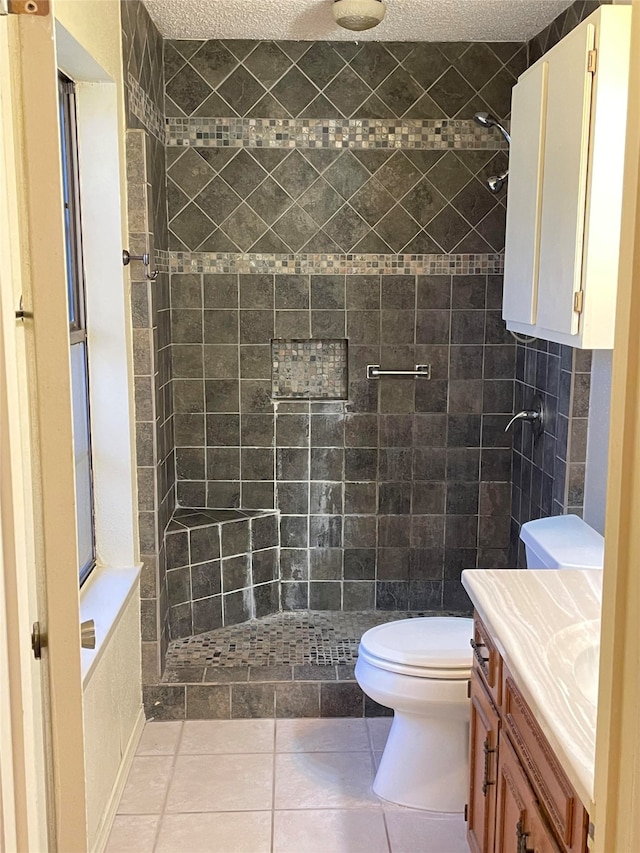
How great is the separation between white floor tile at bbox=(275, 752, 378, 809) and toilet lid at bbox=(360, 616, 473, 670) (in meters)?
0.45

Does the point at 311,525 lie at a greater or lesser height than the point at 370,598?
greater

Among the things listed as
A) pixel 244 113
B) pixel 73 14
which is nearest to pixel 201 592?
pixel 244 113

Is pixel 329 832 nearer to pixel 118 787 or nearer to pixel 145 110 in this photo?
pixel 118 787

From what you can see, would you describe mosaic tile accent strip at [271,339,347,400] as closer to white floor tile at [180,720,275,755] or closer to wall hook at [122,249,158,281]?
wall hook at [122,249,158,281]

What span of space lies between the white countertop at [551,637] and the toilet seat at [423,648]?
506 millimetres

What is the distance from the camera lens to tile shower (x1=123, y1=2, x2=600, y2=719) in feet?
11.9

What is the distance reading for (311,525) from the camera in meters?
3.92

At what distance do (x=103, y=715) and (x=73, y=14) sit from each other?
76.4 inches

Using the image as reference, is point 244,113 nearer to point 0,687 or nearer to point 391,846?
point 391,846

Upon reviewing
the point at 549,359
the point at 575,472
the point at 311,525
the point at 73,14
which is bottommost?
the point at 311,525

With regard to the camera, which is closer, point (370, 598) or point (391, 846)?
point (391, 846)

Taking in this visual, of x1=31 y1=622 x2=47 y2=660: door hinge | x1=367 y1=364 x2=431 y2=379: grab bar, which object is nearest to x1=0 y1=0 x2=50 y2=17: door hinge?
x1=31 y1=622 x2=47 y2=660: door hinge

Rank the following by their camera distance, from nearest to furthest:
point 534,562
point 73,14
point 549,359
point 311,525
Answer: point 73,14
point 534,562
point 549,359
point 311,525

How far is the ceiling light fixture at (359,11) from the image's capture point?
9.93 ft
